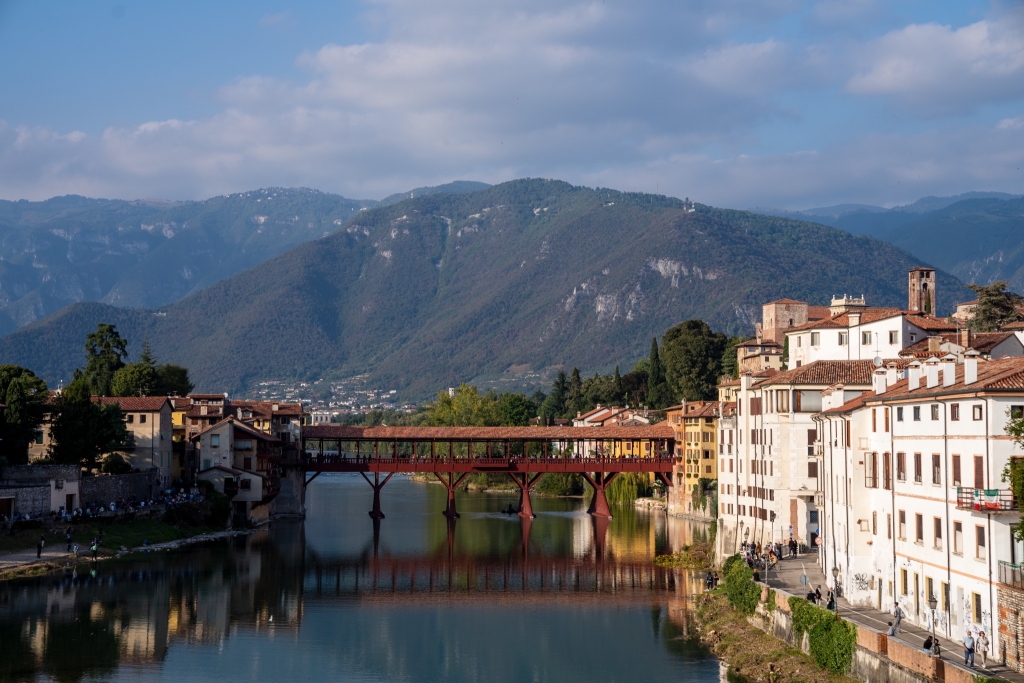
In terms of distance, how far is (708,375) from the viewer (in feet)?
438

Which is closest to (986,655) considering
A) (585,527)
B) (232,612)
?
(232,612)

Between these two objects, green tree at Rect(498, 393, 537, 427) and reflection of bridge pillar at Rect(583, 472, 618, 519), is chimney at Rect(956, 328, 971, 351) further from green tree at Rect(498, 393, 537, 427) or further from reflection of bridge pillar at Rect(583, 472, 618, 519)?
green tree at Rect(498, 393, 537, 427)

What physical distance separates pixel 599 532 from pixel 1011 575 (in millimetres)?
53731

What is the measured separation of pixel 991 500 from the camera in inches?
1207

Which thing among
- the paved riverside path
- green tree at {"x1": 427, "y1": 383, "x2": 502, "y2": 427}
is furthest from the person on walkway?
green tree at {"x1": 427, "y1": 383, "x2": 502, "y2": 427}

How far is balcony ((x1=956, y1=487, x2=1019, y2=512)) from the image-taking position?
30281mm

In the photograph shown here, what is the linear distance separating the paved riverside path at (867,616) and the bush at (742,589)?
72 cm

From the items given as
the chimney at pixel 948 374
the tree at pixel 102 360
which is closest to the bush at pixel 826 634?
the chimney at pixel 948 374

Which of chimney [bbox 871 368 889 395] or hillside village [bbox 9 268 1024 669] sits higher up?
chimney [bbox 871 368 889 395]

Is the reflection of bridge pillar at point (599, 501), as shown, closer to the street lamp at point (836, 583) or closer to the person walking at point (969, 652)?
the street lamp at point (836, 583)

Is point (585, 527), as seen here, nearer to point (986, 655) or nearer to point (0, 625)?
point (0, 625)

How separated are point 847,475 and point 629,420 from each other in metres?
76.2

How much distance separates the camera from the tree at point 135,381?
106 metres

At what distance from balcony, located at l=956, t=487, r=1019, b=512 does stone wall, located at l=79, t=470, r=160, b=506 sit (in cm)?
5234
